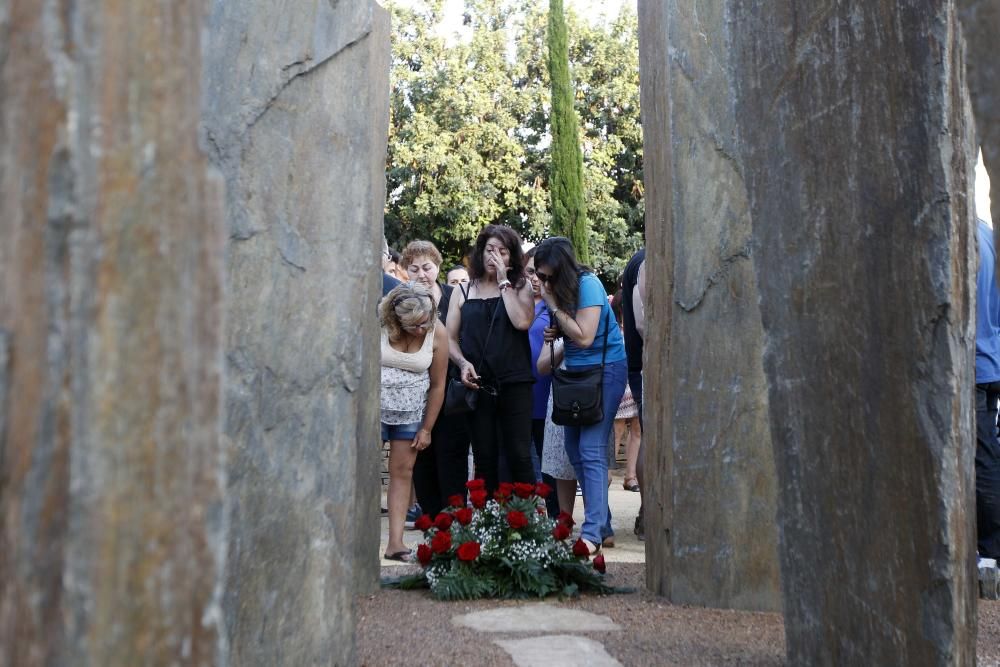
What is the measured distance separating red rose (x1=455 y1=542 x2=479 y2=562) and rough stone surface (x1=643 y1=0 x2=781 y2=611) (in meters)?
0.86

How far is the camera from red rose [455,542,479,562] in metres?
5.12

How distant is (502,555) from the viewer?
17.3 feet

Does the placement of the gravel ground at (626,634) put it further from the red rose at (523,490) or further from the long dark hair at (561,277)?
the long dark hair at (561,277)

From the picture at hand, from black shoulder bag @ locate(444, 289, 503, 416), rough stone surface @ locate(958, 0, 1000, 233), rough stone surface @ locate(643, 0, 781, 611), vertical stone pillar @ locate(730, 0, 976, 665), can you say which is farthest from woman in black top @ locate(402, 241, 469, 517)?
rough stone surface @ locate(958, 0, 1000, 233)

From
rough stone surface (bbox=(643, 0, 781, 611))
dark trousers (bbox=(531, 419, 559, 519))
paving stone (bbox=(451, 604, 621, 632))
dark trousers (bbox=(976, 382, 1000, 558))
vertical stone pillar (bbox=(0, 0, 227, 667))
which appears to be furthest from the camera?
dark trousers (bbox=(531, 419, 559, 519))

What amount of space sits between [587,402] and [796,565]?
118 inches

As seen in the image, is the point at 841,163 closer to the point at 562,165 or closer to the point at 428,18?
the point at 562,165

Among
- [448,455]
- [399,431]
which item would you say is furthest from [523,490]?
[448,455]

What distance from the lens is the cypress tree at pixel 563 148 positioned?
2422 centimetres

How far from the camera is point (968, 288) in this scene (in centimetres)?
277

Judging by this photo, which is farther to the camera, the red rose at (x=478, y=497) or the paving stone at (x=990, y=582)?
the red rose at (x=478, y=497)

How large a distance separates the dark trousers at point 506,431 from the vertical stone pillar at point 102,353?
17.9 ft

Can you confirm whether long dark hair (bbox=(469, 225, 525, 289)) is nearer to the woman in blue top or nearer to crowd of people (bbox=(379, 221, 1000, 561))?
crowd of people (bbox=(379, 221, 1000, 561))

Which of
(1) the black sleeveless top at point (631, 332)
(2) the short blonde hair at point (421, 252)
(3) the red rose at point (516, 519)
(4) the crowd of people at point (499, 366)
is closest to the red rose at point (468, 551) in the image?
(3) the red rose at point (516, 519)
